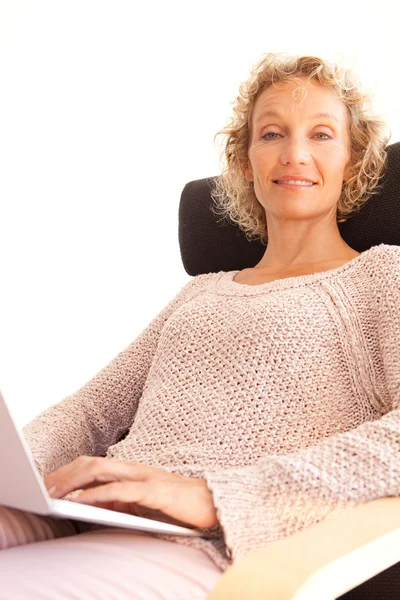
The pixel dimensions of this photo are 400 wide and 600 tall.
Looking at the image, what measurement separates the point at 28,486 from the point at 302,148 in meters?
0.94

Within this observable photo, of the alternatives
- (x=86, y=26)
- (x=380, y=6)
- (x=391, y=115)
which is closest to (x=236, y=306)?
(x=391, y=115)

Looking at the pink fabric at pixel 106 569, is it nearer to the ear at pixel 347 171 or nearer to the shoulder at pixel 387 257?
the shoulder at pixel 387 257

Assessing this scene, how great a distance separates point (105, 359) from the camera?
3.66m

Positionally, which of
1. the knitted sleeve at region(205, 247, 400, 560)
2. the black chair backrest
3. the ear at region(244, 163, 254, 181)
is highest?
the ear at region(244, 163, 254, 181)

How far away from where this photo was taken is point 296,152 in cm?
156

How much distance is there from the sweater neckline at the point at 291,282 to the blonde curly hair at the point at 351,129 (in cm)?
19

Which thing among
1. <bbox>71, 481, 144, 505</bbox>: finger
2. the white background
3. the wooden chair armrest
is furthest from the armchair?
the white background

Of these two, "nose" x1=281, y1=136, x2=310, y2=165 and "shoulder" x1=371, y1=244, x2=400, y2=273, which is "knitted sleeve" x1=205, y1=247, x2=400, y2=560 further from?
"nose" x1=281, y1=136, x2=310, y2=165

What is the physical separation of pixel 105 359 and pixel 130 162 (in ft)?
2.95

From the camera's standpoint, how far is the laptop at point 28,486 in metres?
0.84

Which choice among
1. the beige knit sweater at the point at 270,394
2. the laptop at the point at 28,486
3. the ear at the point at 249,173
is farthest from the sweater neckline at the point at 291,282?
the laptop at the point at 28,486

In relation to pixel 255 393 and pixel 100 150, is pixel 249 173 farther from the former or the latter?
pixel 100 150

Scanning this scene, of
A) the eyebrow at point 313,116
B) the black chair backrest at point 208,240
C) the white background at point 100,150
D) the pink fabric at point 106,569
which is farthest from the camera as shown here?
the white background at point 100,150

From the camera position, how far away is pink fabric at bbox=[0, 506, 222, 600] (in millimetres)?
905
